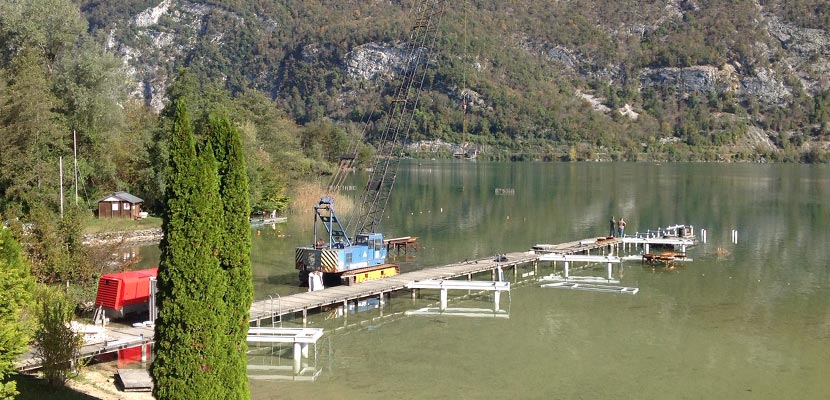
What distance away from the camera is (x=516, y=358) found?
2547 centimetres

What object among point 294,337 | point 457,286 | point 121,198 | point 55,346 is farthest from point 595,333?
point 121,198

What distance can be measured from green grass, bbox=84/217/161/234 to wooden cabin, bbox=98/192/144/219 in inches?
35.9

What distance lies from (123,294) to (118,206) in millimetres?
30339

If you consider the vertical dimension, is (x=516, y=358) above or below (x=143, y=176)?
below

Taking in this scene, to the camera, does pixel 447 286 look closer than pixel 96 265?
No

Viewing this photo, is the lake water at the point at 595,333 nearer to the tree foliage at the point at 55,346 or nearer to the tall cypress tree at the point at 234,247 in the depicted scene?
the tree foliage at the point at 55,346

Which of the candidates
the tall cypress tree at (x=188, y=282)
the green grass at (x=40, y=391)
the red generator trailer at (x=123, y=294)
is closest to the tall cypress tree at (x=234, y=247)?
the tall cypress tree at (x=188, y=282)

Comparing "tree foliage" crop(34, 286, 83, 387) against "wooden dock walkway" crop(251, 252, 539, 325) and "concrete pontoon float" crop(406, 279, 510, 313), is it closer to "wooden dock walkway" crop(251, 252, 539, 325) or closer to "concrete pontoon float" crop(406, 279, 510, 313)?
"wooden dock walkway" crop(251, 252, 539, 325)

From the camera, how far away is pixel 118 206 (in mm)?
54125

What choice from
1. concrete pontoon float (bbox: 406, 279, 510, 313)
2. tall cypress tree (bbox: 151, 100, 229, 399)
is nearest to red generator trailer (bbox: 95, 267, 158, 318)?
concrete pontoon float (bbox: 406, 279, 510, 313)

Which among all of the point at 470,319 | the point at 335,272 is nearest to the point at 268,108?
the point at 335,272

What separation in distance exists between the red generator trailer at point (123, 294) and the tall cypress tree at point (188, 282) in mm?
12536

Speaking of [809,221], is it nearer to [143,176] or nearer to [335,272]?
[335,272]

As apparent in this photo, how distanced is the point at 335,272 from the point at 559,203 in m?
54.3
